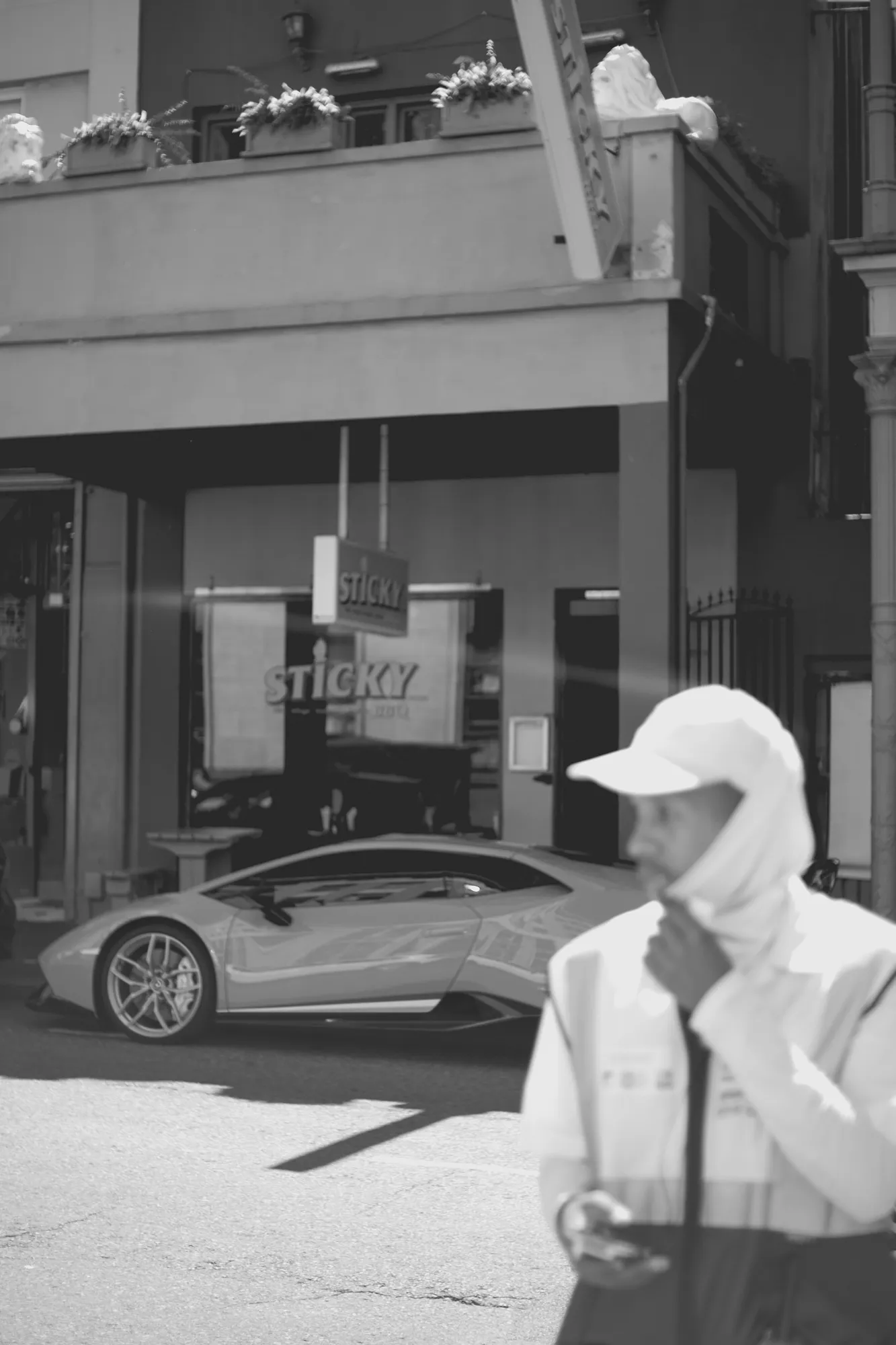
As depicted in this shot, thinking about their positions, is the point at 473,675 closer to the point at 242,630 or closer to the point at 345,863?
the point at 242,630

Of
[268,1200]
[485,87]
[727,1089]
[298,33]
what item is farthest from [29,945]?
[727,1089]

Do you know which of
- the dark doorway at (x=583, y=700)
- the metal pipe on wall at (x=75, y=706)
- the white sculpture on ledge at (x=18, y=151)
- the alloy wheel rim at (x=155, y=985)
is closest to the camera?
the alloy wheel rim at (x=155, y=985)

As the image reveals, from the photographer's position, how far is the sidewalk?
509 inches

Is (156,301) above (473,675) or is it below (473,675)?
above

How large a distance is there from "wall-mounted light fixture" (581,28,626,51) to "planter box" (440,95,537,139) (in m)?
3.07

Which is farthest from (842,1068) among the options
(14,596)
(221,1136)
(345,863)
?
(14,596)

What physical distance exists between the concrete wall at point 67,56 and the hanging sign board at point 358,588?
5.79 metres

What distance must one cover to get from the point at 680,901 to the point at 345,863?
28.3 ft

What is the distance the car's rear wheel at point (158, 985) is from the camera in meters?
10.7

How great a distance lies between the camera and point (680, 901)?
7.75 ft

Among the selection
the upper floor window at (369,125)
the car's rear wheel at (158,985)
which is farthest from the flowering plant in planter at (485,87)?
the car's rear wheel at (158,985)

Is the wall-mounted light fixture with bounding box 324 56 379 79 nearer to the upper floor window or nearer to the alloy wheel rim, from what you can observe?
the upper floor window

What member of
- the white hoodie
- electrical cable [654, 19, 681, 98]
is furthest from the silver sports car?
the white hoodie

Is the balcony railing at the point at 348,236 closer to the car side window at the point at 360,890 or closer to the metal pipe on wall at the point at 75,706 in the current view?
the metal pipe on wall at the point at 75,706
